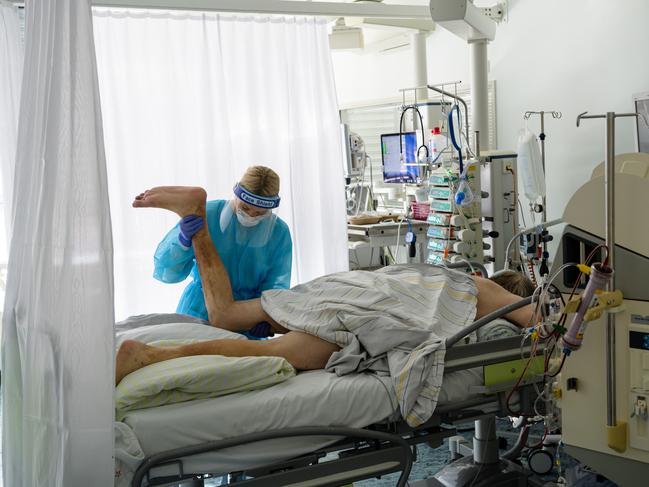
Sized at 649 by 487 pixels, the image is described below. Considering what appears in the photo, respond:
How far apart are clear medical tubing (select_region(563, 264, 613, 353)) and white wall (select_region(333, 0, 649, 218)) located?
9.42ft

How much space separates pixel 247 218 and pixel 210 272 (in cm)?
30

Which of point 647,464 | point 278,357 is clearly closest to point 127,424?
point 278,357

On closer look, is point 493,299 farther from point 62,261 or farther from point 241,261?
point 62,261

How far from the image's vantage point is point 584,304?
190cm

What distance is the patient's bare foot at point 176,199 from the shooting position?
2832 mm

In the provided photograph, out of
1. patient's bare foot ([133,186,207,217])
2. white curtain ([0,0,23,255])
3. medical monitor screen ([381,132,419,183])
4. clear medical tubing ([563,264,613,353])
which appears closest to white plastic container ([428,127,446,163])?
medical monitor screen ([381,132,419,183])

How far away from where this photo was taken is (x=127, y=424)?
1.90 metres

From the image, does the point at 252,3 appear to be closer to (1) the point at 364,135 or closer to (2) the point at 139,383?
(2) the point at 139,383

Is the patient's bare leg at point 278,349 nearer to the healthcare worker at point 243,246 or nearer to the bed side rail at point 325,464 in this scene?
the bed side rail at point 325,464

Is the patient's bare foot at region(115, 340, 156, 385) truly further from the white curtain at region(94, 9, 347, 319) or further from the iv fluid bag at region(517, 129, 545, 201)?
the iv fluid bag at region(517, 129, 545, 201)

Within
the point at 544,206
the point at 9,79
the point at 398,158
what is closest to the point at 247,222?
the point at 9,79

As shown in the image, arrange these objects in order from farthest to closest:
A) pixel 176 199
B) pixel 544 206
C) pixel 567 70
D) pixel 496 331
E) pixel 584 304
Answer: pixel 567 70 < pixel 544 206 < pixel 176 199 < pixel 496 331 < pixel 584 304

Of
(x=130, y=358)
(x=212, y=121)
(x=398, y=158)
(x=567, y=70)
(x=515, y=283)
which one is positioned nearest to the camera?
(x=130, y=358)

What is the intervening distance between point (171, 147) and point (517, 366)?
2.53 meters
